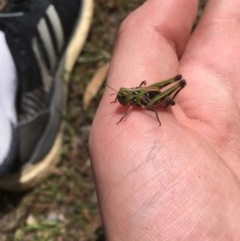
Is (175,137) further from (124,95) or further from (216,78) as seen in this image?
(216,78)

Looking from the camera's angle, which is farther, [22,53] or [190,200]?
[22,53]

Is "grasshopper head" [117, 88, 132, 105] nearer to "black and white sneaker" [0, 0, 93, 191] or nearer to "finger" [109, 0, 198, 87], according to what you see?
"finger" [109, 0, 198, 87]

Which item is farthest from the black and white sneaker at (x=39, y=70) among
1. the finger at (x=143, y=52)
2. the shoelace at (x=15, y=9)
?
the finger at (x=143, y=52)

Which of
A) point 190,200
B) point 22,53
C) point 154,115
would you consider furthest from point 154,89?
point 22,53

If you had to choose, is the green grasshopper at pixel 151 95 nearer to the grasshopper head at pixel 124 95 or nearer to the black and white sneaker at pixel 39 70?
the grasshopper head at pixel 124 95

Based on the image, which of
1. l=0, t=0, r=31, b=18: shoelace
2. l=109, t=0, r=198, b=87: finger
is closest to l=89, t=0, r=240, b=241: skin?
l=109, t=0, r=198, b=87: finger

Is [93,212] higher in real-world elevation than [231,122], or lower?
lower

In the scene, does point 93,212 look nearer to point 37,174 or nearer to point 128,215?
point 37,174
